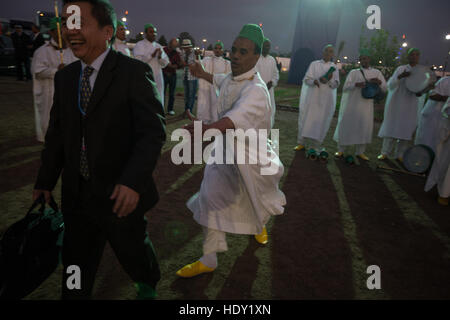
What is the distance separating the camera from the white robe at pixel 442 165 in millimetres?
4734

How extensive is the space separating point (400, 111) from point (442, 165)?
2551 millimetres

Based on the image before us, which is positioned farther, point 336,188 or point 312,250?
point 336,188

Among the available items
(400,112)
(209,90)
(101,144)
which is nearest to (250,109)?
(101,144)

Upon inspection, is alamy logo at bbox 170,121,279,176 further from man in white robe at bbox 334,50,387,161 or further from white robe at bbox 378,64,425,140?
white robe at bbox 378,64,425,140

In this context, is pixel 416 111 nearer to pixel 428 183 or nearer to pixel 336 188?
pixel 428 183

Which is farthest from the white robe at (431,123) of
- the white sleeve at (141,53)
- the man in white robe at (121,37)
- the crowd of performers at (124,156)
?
the white sleeve at (141,53)

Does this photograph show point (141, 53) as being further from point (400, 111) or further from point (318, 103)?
point (400, 111)

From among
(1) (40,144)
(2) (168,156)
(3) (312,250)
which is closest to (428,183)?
(3) (312,250)

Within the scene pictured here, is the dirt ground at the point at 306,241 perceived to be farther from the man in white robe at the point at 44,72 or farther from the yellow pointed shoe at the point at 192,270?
the man in white robe at the point at 44,72

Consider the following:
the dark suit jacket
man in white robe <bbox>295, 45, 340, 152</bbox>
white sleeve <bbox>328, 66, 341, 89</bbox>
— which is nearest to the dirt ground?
the dark suit jacket

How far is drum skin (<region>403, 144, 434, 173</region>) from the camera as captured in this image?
5.34 m

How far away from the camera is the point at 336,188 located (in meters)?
5.13
